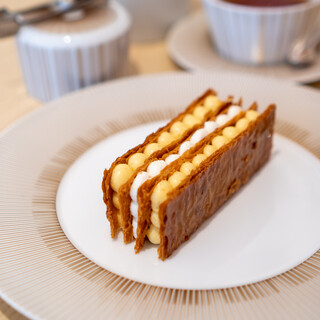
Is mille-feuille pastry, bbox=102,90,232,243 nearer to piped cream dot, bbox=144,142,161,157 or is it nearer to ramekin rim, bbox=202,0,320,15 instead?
→ piped cream dot, bbox=144,142,161,157

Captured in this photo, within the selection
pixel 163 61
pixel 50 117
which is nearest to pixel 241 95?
pixel 163 61

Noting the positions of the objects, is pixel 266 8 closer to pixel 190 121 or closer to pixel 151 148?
pixel 190 121

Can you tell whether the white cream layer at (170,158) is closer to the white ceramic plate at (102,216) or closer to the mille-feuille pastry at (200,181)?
the mille-feuille pastry at (200,181)

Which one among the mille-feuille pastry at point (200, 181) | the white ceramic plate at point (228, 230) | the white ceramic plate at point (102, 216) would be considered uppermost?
the mille-feuille pastry at point (200, 181)

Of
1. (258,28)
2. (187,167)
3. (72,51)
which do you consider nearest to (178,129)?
(187,167)

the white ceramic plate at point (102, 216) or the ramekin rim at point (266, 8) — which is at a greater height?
the ramekin rim at point (266, 8)

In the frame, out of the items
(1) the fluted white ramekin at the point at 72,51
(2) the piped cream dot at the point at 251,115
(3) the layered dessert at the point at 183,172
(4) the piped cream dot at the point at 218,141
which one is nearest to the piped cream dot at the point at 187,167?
(3) the layered dessert at the point at 183,172

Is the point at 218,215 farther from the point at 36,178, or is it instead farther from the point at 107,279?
the point at 36,178
